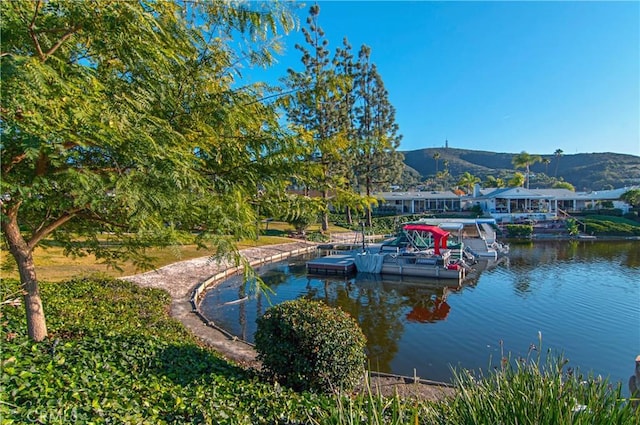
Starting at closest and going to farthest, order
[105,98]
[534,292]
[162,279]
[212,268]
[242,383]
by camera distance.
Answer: [105,98] → [242,383] → [162,279] → [534,292] → [212,268]

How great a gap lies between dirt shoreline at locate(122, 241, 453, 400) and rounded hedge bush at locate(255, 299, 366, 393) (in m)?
0.54

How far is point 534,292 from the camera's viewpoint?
61.3 ft

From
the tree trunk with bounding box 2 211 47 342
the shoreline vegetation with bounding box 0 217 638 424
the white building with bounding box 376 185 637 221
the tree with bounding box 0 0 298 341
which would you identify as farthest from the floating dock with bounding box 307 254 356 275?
the white building with bounding box 376 185 637 221

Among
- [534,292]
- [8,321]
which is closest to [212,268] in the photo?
[8,321]

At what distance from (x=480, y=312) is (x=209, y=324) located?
11.2 meters

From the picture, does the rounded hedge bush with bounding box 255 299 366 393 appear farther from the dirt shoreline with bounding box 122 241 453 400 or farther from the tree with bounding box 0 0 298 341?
the tree with bounding box 0 0 298 341

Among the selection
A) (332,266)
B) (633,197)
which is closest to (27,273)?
(332,266)

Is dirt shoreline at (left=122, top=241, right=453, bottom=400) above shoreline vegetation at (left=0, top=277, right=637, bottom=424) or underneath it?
underneath

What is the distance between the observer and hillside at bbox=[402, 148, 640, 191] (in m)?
124

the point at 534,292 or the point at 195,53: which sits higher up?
the point at 195,53

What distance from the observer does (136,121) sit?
3.41 meters

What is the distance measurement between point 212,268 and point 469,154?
195m

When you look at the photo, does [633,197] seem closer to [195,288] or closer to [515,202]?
[515,202]

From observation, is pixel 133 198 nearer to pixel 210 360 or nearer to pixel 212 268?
pixel 210 360
